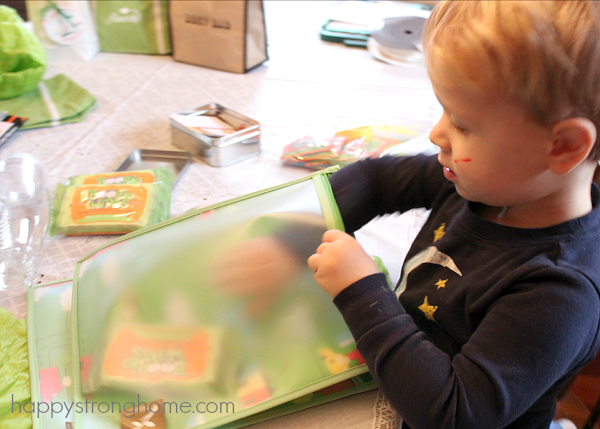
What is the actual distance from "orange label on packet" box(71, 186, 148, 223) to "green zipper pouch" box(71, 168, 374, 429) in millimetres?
198

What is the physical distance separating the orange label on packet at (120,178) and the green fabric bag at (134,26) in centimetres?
62

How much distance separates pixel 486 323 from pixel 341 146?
539mm

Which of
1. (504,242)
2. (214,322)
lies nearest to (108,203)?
(214,322)

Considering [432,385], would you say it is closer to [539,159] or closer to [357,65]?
[539,159]

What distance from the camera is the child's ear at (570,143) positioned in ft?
1.09

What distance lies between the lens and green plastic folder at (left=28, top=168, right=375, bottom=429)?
447mm

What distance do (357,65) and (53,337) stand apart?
1.01 m

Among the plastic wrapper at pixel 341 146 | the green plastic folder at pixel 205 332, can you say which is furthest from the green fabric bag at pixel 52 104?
the green plastic folder at pixel 205 332

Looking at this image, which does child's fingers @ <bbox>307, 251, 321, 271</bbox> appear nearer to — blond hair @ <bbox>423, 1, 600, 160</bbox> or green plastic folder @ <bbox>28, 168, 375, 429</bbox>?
green plastic folder @ <bbox>28, 168, 375, 429</bbox>

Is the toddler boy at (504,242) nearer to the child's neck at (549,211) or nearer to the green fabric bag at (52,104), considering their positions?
the child's neck at (549,211)

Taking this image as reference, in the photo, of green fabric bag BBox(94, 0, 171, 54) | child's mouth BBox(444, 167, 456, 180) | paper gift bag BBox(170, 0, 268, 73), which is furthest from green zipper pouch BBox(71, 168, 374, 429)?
green fabric bag BBox(94, 0, 171, 54)

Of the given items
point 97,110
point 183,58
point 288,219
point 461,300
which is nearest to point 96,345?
point 288,219

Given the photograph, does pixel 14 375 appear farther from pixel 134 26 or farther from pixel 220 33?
pixel 134 26

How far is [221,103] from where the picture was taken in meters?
1.06
